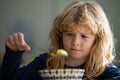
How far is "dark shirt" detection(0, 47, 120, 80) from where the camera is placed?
78 cm

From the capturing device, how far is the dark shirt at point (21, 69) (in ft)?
2.57

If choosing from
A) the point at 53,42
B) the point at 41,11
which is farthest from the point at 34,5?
the point at 53,42

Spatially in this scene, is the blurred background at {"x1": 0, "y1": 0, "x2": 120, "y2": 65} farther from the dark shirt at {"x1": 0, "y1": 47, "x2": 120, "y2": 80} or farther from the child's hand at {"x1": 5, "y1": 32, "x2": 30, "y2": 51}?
the child's hand at {"x1": 5, "y1": 32, "x2": 30, "y2": 51}

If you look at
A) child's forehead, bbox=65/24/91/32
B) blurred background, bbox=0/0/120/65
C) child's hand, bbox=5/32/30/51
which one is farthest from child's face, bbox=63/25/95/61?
blurred background, bbox=0/0/120/65

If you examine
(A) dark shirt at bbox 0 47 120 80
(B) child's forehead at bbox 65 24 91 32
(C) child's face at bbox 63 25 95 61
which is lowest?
(A) dark shirt at bbox 0 47 120 80

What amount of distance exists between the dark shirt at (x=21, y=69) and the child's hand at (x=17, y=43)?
0.09 feet

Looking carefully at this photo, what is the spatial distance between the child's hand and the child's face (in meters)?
0.18

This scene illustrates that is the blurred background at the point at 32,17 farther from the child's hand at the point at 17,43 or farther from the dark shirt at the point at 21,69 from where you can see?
the child's hand at the point at 17,43

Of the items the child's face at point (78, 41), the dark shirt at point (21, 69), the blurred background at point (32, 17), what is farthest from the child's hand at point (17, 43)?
the blurred background at point (32, 17)

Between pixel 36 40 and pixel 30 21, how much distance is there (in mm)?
167

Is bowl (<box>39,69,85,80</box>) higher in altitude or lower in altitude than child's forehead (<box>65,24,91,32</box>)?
lower

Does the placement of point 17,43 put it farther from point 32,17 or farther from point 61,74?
point 32,17

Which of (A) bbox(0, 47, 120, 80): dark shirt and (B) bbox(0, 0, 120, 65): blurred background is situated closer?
(A) bbox(0, 47, 120, 80): dark shirt

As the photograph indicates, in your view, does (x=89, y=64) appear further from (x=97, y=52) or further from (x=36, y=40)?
(x=36, y=40)
